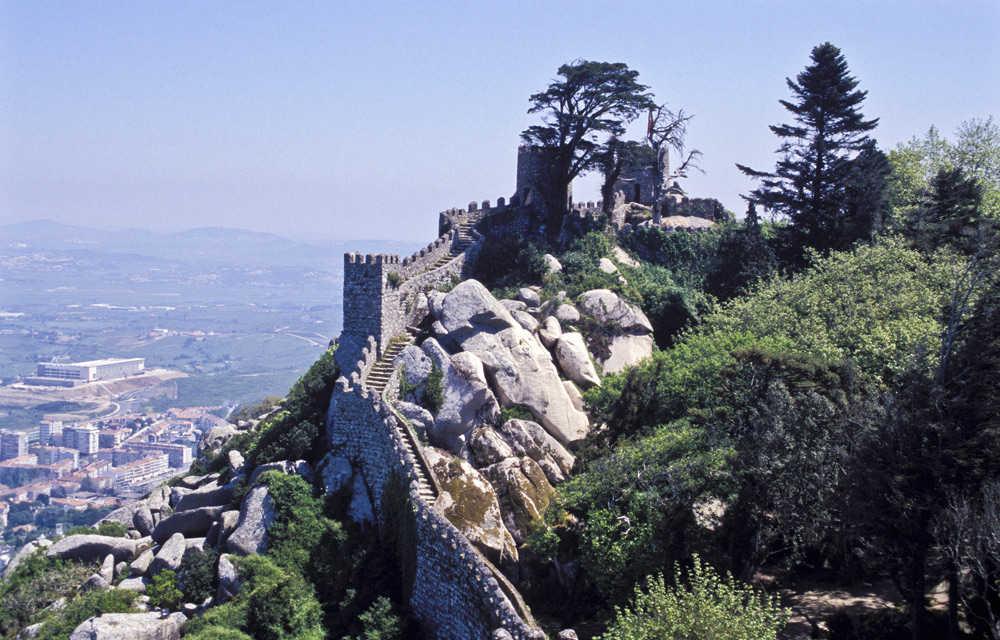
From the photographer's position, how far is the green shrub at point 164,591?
2442 cm

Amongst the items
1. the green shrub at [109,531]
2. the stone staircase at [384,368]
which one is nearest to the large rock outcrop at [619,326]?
the stone staircase at [384,368]

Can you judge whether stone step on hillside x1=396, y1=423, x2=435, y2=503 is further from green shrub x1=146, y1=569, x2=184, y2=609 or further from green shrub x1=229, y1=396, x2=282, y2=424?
green shrub x1=229, y1=396, x2=282, y2=424

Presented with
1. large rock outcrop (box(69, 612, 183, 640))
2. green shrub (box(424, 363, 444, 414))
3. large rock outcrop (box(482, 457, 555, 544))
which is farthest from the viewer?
green shrub (box(424, 363, 444, 414))

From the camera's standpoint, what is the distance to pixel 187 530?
28422mm

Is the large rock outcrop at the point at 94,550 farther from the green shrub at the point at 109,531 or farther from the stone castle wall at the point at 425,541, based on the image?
the stone castle wall at the point at 425,541

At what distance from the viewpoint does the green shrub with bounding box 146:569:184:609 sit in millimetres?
24422

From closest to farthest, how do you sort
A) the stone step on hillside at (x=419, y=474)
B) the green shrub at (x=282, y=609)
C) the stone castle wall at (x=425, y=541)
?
1. the stone castle wall at (x=425, y=541)
2. the green shrub at (x=282, y=609)
3. the stone step on hillside at (x=419, y=474)

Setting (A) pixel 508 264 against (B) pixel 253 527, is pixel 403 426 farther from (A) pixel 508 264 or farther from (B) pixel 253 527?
(A) pixel 508 264

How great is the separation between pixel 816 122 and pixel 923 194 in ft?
22.7

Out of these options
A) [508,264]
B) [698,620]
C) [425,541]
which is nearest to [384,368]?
[425,541]

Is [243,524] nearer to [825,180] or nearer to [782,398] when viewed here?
[782,398]

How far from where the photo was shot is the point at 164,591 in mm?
24703

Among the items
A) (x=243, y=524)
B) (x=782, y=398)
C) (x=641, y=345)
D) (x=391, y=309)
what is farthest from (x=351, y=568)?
(x=641, y=345)

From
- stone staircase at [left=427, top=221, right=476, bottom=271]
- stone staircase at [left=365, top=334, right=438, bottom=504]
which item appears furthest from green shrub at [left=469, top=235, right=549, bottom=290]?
stone staircase at [left=365, top=334, right=438, bottom=504]
